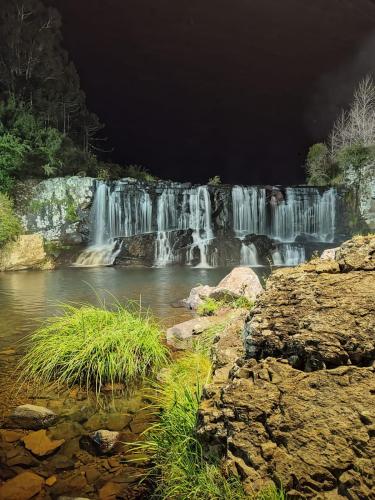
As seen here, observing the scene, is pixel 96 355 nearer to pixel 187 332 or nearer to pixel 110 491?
pixel 187 332

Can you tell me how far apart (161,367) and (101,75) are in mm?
66736

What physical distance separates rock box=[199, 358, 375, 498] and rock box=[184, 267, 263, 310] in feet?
17.4

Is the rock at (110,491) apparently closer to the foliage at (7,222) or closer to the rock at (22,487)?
the rock at (22,487)

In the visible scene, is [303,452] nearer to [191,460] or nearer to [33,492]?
[191,460]

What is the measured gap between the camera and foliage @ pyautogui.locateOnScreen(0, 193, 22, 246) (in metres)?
19.1

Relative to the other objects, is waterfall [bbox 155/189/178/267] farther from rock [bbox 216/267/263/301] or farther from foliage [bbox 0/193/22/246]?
rock [bbox 216/267/263/301]

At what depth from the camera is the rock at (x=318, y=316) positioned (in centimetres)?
205

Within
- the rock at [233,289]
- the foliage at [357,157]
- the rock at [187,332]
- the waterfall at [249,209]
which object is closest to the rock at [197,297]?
the rock at [233,289]

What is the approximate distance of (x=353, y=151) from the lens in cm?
2442

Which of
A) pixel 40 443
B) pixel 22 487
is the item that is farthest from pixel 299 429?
pixel 40 443

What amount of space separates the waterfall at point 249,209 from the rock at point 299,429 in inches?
864

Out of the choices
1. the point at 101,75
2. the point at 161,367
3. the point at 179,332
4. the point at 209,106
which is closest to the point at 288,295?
Answer: the point at 161,367

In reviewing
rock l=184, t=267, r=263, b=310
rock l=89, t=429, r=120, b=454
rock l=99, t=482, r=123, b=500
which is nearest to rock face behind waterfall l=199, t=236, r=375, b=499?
rock l=99, t=482, r=123, b=500

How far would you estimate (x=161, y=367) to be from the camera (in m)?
Answer: 4.80
